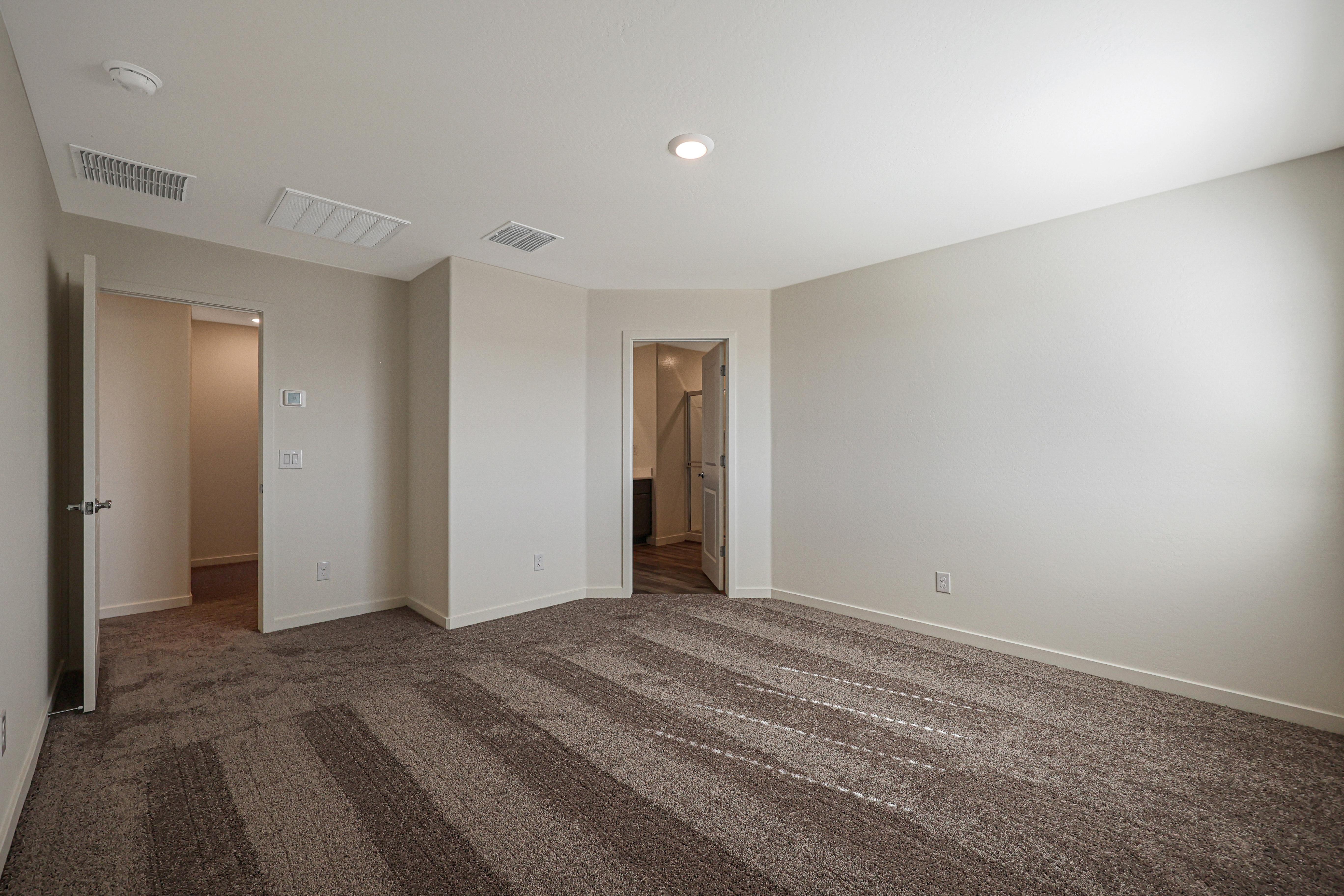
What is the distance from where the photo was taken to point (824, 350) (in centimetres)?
445

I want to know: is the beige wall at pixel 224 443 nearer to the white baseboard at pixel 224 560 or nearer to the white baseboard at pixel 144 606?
the white baseboard at pixel 224 560

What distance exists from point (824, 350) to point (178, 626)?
4629 mm

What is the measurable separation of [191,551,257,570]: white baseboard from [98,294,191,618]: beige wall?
178 centimetres

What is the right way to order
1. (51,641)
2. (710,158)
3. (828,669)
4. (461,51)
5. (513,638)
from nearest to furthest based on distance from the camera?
(461,51) → (710,158) → (51,641) → (828,669) → (513,638)

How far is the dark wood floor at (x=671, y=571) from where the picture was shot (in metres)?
5.14

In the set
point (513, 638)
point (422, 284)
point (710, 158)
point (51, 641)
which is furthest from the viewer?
point (422, 284)

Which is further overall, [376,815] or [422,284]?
[422,284]

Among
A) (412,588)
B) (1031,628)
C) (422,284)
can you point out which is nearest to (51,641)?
(412,588)

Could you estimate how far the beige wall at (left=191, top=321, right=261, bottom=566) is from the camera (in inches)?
243

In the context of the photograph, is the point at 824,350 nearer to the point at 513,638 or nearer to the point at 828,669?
the point at 828,669

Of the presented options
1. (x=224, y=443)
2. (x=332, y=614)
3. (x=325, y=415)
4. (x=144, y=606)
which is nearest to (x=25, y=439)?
(x=325, y=415)

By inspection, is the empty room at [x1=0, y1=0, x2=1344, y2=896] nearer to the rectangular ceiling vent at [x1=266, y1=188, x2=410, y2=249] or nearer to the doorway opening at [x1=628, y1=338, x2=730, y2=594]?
the rectangular ceiling vent at [x1=266, y1=188, x2=410, y2=249]

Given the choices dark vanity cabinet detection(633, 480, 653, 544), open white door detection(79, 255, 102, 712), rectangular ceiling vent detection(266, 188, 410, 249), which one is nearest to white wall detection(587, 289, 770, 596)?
rectangular ceiling vent detection(266, 188, 410, 249)

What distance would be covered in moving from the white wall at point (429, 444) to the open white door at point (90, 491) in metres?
1.66
